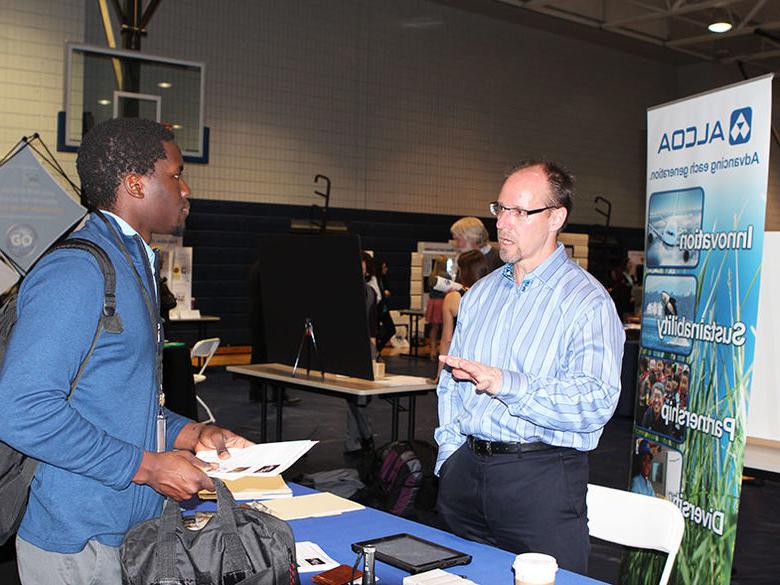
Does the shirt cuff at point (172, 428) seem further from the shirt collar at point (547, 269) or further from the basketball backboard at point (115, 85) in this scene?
the basketball backboard at point (115, 85)

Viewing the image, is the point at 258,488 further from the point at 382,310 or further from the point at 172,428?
the point at 382,310

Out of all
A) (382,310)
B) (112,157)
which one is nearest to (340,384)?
(112,157)

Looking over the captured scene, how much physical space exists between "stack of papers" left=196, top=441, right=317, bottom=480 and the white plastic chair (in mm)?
952

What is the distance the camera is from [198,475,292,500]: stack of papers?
106 inches

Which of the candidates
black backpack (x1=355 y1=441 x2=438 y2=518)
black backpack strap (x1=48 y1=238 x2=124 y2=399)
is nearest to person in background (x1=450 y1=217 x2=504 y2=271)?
black backpack (x1=355 y1=441 x2=438 y2=518)

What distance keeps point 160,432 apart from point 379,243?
12.3m

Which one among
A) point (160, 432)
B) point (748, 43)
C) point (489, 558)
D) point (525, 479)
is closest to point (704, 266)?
point (525, 479)

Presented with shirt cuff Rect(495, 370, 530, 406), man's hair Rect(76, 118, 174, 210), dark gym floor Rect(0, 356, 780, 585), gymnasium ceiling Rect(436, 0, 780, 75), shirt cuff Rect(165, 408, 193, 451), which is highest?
gymnasium ceiling Rect(436, 0, 780, 75)

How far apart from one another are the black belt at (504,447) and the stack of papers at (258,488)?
65 centimetres

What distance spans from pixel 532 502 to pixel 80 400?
1288 millimetres

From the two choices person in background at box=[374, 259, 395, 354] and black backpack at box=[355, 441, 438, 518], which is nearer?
black backpack at box=[355, 441, 438, 518]

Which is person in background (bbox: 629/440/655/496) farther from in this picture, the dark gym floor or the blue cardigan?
the blue cardigan

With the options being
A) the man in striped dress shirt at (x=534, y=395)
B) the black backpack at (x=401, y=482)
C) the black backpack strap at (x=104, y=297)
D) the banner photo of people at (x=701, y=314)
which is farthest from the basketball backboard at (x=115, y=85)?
the black backpack strap at (x=104, y=297)

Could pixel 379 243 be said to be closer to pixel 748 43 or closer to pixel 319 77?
pixel 319 77
